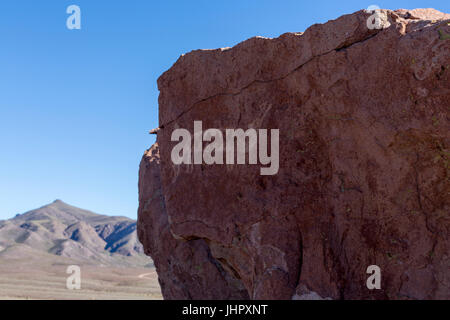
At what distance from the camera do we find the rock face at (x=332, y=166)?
498 cm

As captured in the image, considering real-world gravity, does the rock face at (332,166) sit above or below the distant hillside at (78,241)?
above

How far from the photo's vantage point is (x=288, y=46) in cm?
596

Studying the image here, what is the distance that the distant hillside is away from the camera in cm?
8012

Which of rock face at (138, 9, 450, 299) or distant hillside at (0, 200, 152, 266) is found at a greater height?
rock face at (138, 9, 450, 299)

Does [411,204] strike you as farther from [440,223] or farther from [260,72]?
[260,72]

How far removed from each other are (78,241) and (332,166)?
319 ft

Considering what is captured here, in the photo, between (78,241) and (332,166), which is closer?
(332,166)

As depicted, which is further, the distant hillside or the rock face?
the distant hillside

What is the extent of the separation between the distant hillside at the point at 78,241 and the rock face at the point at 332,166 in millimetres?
67050

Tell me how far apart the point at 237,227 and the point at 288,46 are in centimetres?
253

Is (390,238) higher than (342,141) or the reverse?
the reverse

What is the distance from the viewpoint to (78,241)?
95.8m

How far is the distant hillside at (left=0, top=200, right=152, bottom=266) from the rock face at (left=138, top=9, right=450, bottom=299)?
67050 mm
